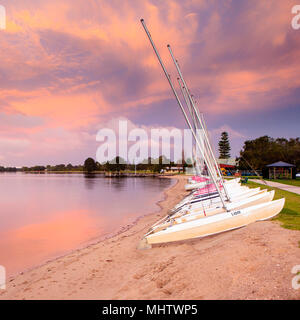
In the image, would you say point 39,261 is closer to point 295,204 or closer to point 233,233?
point 233,233

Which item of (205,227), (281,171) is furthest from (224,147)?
(205,227)

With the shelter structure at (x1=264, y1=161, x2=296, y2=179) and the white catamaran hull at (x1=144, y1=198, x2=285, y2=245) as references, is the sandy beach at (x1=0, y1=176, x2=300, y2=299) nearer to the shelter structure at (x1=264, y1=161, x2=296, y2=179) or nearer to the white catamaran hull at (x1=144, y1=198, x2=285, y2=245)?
the white catamaran hull at (x1=144, y1=198, x2=285, y2=245)

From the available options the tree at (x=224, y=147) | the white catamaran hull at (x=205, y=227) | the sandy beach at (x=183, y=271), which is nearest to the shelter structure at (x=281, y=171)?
the white catamaran hull at (x=205, y=227)

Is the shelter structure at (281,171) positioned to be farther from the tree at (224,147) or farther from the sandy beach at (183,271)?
the tree at (224,147)

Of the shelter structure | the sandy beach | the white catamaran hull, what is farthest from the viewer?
the shelter structure

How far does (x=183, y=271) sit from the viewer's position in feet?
20.4

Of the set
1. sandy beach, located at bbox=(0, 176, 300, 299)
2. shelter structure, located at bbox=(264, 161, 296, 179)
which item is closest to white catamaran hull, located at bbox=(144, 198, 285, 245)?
sandy beach, located at bbox=(0, 176, 300, 299)

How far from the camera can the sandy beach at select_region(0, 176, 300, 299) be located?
16.0 feet

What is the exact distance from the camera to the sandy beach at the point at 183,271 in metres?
4.87

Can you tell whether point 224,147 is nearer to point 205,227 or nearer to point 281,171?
point 281,171
